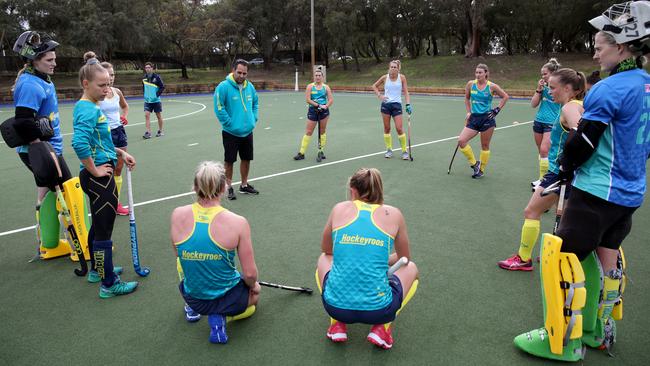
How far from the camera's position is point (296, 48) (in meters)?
49.5

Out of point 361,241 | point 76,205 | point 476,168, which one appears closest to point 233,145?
point 76,205

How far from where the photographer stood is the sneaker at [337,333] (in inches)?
124

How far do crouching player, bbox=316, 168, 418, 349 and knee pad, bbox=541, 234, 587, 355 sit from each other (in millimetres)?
907

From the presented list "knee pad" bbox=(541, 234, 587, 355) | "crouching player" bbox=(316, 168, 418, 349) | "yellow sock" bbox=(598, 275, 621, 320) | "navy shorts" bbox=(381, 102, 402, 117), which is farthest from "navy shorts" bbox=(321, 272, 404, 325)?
"navy shorts" bbox=(381, 102, 402, 117)

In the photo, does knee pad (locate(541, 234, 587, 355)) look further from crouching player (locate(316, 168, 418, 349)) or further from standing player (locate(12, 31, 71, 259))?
standing player (locate(12, 31, 71, 259))

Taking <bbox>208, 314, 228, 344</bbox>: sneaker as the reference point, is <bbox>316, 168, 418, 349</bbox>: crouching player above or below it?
above

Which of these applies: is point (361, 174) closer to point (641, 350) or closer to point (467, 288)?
point (467, 288)

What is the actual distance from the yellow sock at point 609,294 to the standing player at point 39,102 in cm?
457

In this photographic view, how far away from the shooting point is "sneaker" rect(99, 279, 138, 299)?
12.8 ft

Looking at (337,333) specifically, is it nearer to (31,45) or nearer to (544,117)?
(31,45)

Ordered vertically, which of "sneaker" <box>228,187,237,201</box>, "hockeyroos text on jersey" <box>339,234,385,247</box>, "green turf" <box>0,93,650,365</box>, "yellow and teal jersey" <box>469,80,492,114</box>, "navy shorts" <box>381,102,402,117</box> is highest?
"yellow and teal jersey" <box>469,80,492,114</box>

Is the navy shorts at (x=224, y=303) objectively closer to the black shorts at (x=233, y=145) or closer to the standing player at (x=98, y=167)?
the standing player at (x=98, y=167)

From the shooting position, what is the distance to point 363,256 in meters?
2.86

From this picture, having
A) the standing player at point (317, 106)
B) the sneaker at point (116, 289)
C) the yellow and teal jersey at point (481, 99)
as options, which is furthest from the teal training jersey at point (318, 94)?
the sneaker at point (116, 289)
